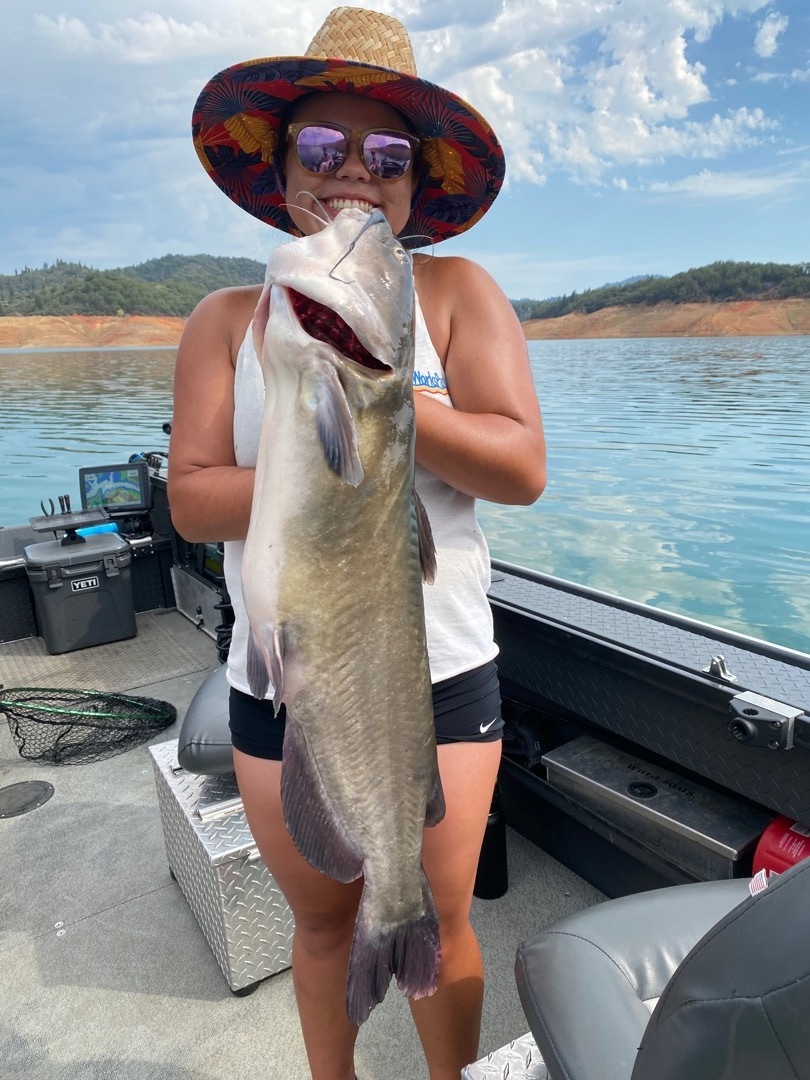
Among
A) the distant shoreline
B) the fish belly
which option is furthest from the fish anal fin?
the distant shoreline

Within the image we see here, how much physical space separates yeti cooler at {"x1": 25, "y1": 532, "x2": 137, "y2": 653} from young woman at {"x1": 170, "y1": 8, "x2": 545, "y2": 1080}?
4.34 m

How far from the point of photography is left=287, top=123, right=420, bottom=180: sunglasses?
134 cm

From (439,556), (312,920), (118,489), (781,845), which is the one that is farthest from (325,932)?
(118,489)

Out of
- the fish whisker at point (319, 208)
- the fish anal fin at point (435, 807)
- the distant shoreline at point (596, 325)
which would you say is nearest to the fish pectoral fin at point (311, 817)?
the fish anal fin at point (435, 807)

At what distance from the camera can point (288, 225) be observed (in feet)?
5.69

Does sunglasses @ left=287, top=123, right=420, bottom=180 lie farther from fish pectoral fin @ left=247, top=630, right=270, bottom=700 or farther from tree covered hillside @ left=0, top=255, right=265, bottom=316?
tree covered hillside @ left=0, top=255, right=265, bottom=316

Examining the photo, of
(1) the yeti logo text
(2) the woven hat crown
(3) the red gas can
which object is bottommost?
(1) the yeti logo text

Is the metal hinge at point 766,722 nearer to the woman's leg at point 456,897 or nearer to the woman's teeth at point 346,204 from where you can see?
the woman's leg at point 456,897

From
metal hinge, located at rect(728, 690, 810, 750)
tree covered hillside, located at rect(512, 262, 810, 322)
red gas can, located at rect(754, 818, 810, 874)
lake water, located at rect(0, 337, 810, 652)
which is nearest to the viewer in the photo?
→ metal hinge, located at rect(728, 690, 810, 750)

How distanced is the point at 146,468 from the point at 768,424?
24.3 feet

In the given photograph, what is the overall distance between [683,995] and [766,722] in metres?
1.27

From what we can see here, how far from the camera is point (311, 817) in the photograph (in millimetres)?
1189

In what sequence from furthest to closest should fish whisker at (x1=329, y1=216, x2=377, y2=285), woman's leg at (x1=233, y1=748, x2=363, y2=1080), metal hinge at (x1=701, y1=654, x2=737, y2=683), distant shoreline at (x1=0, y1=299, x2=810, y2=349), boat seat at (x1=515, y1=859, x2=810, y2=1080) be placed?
1. distant shoreline at (x1=0, y1=299, x2=810, y2=349)
2. metal hinge at (x1=701, y1=654, x2=737, y2=683)
3. woman's leg at (x1=233, y1=748, x2=363, y2=1080)
4. fish whisker at (x1=329, y1=216, x2=377, y2=285)
5. boat seat at (x1=515, y1=859, x2=810, y2=1080)

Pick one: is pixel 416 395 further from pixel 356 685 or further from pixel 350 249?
pixel 356 685
